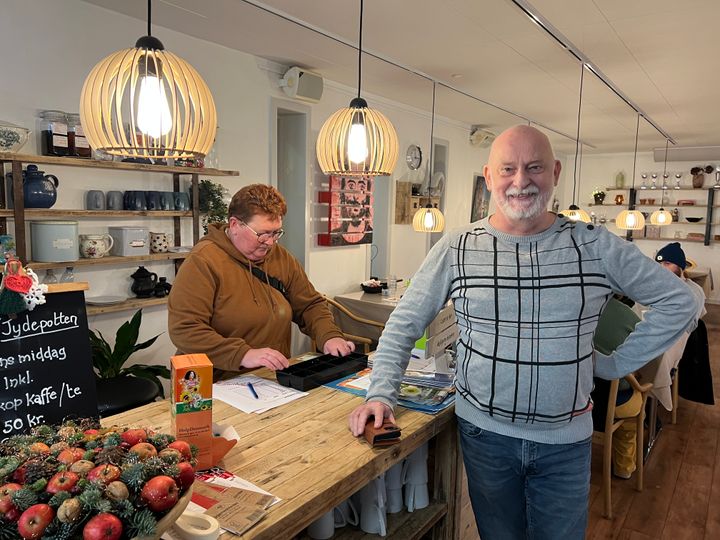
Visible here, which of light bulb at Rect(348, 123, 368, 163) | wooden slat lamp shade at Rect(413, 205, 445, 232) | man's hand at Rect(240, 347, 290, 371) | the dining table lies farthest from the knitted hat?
man's hand at Rect(240, 347, 290, 371)

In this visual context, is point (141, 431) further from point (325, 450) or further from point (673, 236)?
point (673, 236)

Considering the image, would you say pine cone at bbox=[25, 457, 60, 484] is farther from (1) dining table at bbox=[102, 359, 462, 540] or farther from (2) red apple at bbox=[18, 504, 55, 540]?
(1) dining table at bbox=[102, 359, 462, 540]

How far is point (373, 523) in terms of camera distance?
1.70 metres

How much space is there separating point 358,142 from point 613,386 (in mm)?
1769

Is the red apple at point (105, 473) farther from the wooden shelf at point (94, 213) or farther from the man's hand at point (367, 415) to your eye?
the wooden shelf at point (94, 213)

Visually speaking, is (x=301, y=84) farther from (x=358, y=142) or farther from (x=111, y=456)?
(x=111, y=456)

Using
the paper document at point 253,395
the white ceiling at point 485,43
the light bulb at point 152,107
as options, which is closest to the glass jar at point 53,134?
the white ceiling at point 485,43

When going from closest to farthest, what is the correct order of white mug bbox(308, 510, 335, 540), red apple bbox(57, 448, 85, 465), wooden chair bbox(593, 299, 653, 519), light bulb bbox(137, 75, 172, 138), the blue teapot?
red apple bbox(57, 448, 85, 465), light bulb bbox(137, 75, 172, 138), white mug bbox(308, 510, 335, 540), wooden chair bbox(593, 299, 653, 519), the blue teapot

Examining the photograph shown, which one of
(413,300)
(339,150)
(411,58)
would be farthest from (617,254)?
(411,58)

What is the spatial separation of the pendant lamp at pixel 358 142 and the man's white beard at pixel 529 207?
1.10 metres

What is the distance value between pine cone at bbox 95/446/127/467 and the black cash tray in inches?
38.4

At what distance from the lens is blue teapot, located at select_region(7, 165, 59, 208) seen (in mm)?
2775

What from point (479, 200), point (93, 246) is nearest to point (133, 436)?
point (93, 246)

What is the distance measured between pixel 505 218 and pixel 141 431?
1.05m
